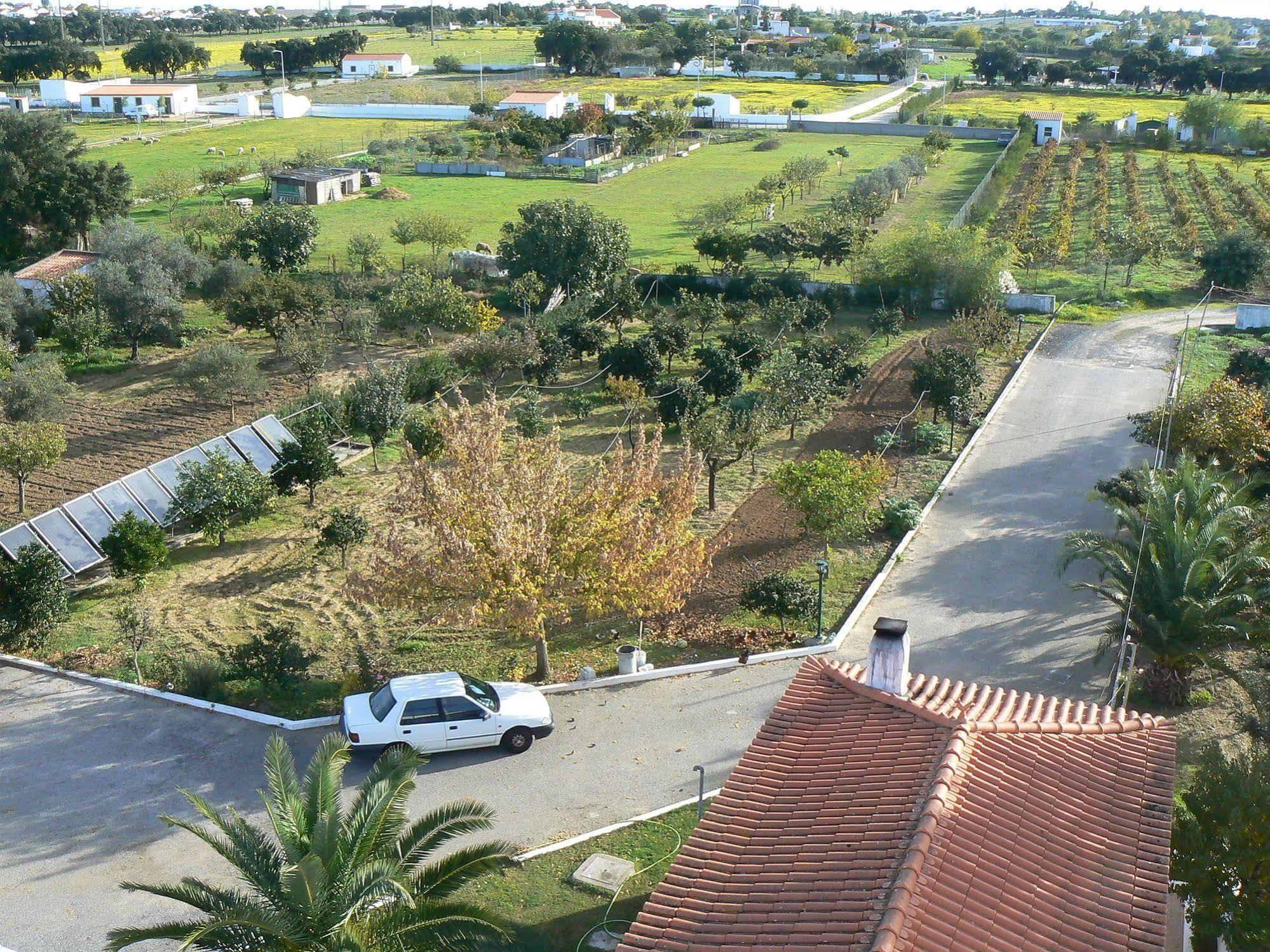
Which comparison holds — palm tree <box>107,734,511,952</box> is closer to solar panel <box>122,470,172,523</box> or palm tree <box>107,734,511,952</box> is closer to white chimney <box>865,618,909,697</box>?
white chimney <box>865,618,909,697</box>

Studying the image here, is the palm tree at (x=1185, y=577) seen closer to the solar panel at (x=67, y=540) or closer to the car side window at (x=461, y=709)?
the car side window at (x=461, y=709)

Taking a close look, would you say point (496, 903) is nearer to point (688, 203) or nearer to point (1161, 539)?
point (1161, 539)

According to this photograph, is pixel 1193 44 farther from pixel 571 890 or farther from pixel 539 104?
pixel 571 890

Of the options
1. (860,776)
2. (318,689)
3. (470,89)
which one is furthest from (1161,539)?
(470,89)

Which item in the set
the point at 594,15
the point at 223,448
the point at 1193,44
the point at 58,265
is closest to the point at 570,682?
the point at 223,448

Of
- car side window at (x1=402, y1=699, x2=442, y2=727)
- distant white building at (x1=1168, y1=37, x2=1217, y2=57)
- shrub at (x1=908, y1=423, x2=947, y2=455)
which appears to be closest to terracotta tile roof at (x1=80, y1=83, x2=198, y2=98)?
shrub at (x1=908, y1=423, x2=947, y2=455)

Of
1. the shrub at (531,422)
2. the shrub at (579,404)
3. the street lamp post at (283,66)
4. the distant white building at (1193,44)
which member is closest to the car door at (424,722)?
the shrub at (531,422)

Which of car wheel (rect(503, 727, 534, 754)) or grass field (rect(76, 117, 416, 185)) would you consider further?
grass field (rect(76, 117, 416, 185))

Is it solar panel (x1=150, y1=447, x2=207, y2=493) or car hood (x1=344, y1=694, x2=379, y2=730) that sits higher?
solar panel (x1=150, y1=447, x2=207, y2=493)
